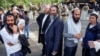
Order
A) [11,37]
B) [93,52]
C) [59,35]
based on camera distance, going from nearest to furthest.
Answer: [11,37] < [93,52] < [59,35]

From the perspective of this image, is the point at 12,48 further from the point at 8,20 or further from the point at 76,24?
the point at 76,24

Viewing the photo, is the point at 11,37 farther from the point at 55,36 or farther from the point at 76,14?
the point at 76,14

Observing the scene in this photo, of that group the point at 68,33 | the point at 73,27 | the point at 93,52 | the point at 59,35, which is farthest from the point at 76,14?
the point at 93,52

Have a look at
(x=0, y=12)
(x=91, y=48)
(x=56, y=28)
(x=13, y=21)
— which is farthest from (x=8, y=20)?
(x=0, y=12)

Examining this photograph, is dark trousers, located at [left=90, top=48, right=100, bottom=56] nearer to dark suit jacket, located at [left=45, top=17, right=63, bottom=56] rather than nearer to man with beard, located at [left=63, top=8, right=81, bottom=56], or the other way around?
man with beard, located at [left=63, top=8, right=81, bottom=56]

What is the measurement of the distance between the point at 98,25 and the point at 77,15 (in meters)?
0.61

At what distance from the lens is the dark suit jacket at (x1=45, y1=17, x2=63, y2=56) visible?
705 centimetres

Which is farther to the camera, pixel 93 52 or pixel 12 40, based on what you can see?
pixel 93 52

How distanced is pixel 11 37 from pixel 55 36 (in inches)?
50.6

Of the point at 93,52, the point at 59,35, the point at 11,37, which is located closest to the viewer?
the point at 11,37

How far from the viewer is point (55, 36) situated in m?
7.09

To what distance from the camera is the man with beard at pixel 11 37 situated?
6.14m

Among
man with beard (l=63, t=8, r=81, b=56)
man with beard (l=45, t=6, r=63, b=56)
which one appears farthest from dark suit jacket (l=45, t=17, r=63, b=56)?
man with beard (l=63, t=8, r=81, b=56)

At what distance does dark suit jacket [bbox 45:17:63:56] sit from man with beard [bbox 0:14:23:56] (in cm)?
105
